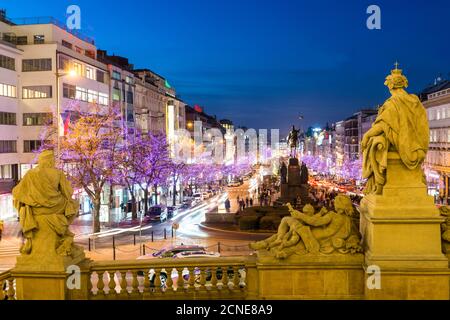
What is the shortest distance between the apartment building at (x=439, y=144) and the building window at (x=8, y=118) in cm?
5481

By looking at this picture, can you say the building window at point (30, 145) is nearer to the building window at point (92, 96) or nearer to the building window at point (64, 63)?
the building window at point (64, 63)

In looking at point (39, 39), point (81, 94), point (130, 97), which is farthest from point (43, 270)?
point (130, 97)

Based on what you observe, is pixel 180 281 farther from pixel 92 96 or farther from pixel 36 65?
pixel 92 96

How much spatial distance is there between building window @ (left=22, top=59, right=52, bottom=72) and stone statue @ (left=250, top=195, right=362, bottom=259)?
5016cm

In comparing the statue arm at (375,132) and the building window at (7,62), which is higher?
the building window at (7,62)

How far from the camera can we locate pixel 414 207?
1005 cm

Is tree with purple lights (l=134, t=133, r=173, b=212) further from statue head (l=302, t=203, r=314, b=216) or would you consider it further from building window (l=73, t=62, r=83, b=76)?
statue head (l=302, t=203, r=314, b=216)

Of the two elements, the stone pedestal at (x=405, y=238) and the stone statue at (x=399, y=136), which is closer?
the stone pedestal at (x=405, y=238)

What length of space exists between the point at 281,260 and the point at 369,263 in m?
1.53

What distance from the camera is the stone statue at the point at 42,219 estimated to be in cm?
1006

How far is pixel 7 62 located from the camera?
176ft

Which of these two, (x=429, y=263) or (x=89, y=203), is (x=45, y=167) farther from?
(x=89, y=203)

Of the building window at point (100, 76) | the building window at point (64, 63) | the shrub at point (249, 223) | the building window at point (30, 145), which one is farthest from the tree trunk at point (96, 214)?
the building window at point (100, 76)
